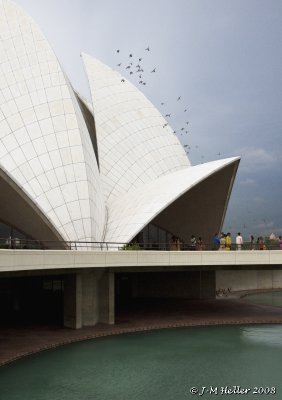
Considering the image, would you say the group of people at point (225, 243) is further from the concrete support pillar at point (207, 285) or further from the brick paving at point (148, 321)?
the concrete support pillar at point (207, 285)

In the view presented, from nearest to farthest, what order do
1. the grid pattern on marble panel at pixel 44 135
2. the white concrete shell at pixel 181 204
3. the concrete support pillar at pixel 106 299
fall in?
the concrete support pillar at pixel 106 299
the grid pattern on marble panel at pixel 44 135
the white concrete shell at pixel 181 204

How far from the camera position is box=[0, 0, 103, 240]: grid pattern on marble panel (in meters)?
20.0

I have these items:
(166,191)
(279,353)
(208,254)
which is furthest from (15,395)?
(166,191)

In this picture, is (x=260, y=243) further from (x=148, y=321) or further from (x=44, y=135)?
(x=44, y=135)

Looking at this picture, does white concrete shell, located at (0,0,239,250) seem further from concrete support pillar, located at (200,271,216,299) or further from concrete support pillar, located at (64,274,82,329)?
concrete support pillar, located at (200,271,216,299)

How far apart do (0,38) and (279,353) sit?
2083 cm

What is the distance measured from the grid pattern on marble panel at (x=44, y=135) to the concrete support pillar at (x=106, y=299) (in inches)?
84.0

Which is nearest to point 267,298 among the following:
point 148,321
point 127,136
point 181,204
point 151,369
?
point 181,204

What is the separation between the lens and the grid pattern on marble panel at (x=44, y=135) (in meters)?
20.0

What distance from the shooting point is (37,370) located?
12867mm

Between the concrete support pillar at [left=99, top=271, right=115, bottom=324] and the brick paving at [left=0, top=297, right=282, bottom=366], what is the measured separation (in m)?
0.48

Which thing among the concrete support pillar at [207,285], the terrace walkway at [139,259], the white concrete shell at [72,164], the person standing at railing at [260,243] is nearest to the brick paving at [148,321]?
the concrete support pillar at [207,285]

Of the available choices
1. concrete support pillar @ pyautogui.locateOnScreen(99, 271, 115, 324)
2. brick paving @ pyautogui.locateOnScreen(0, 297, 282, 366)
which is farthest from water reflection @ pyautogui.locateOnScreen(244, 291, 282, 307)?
concrete support pillar @ pyautogui.locateOnScreen(99, 271, 115, 324)

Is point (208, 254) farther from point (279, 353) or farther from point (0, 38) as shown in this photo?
A: point (0, 38)
